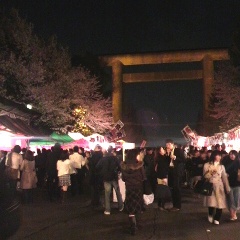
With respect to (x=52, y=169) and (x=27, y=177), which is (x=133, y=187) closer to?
(x=27, y=177)

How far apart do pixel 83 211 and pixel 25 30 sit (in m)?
17.7

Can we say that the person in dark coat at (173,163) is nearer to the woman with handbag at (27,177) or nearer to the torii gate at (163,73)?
the woman with handbag at (27,177)

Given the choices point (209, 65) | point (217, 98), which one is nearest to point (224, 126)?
point (217, 98)

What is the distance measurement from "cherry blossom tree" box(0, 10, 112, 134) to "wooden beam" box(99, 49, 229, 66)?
4786 mm

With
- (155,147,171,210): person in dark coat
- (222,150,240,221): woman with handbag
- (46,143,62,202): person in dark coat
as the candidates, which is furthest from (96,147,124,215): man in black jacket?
(46,143,62,202): person in dark coat

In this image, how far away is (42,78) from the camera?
95.2 feet

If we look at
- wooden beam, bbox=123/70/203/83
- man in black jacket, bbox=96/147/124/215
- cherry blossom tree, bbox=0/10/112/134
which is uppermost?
wooden beam, bbox=123/70/203/83

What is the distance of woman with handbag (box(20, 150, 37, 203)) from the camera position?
15688mm

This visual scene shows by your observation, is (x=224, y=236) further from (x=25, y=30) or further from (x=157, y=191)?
(x=25, y=30)

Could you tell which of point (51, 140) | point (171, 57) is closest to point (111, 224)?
point (51, 140)

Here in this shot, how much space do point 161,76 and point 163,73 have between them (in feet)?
0.99

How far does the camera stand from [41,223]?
39.0ft

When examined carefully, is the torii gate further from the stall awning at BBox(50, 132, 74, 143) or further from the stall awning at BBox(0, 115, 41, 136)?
the stall awning at BBox(0, 115, 41, 136)

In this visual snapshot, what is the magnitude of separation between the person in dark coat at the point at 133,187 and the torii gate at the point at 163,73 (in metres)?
28.5
